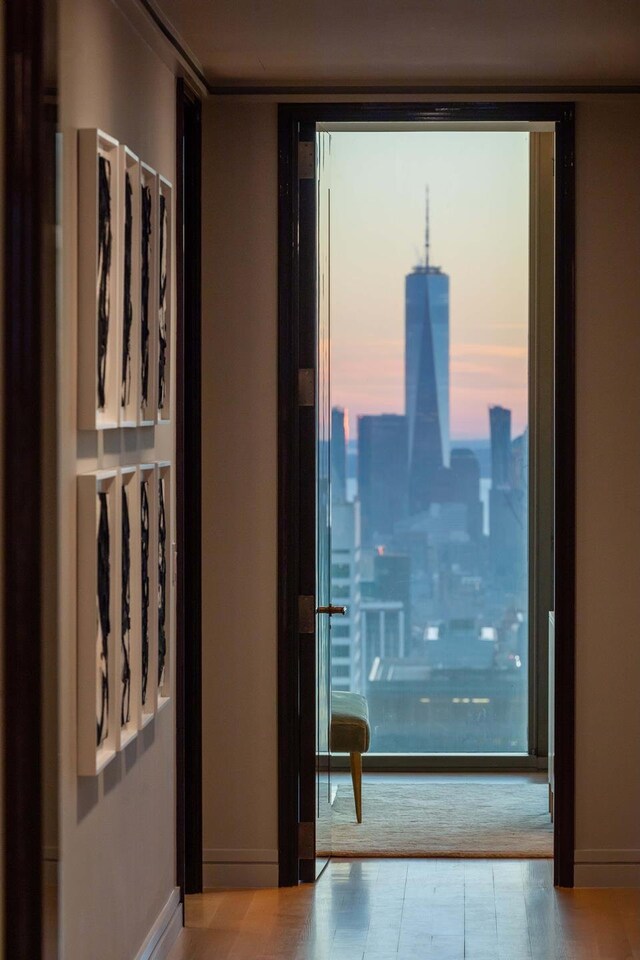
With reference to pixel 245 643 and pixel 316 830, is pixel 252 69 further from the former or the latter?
pixel 316 830

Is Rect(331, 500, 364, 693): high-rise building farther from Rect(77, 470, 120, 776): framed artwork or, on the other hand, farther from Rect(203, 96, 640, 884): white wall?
Rect(77, 470, 120, 776): framed artwork

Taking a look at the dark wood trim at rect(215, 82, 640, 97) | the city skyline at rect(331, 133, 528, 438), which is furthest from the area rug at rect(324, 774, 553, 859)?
the dark wood trim at rect(215, 82, 640, 97)

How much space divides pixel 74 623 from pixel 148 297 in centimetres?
104

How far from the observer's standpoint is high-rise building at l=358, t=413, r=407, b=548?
6.00 metres

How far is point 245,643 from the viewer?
4203mm

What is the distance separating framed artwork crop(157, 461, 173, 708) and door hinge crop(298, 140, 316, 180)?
1.26 meters

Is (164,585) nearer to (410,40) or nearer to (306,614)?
(306,614)

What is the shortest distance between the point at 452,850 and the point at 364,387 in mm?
2374

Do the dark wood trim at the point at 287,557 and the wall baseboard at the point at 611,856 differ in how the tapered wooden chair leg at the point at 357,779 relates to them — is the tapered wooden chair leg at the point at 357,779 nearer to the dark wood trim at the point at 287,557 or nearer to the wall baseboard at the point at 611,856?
the dark wood trim at the point at 287,557

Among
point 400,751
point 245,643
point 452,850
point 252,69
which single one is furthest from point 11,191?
point 400,751

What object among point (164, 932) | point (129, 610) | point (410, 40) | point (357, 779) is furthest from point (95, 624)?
point (357, 779)

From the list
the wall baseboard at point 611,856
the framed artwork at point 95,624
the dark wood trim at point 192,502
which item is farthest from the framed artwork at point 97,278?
the wall baseboard at point 611,856

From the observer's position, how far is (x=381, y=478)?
602cm

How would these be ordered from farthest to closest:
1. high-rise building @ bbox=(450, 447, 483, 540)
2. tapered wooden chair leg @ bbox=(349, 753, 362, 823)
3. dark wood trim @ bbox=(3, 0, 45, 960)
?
high-rise building @ bbox=(450, 447, 483, 540), tapered wooden chair leg @ bbox=(349, 753, 362, 823), dark wood trim @ bbox=(3, 0, 45, 960)
